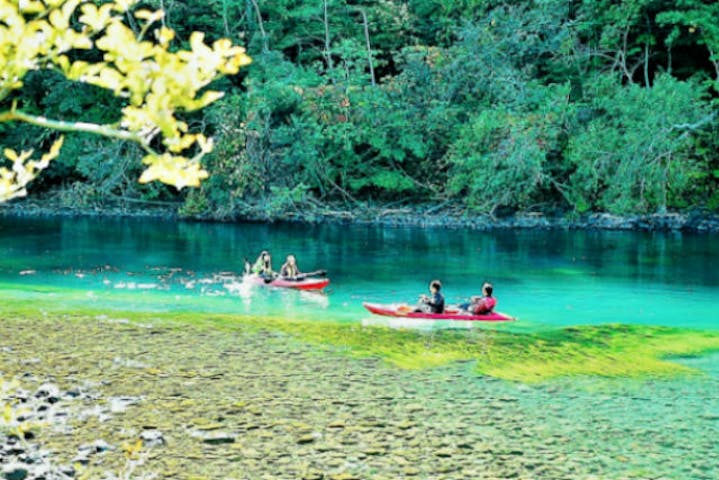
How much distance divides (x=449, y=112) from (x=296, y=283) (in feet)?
61.6

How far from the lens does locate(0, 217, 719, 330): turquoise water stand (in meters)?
19.2

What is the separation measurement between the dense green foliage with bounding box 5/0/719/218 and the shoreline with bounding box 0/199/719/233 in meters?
0.46

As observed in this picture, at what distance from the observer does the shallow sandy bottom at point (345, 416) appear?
911cm

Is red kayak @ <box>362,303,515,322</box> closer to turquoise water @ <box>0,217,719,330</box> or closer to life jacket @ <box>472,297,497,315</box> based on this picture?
Answer: life jacket @ <box>472,297,497,315</box>

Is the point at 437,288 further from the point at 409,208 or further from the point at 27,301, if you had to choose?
the point at 409,208

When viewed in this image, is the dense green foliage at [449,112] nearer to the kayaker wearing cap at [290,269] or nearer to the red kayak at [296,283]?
the kayaker wearing cap at [290,269]

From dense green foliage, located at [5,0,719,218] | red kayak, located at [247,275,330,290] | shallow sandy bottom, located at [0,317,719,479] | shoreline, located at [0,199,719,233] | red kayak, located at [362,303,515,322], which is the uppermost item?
dense green foliage, located at [5,0,719,218]

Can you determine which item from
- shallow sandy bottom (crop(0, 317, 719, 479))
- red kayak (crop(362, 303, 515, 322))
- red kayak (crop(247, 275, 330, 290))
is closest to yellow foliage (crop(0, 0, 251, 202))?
shallow sandy bottom (crop(0, 317, 719, 479))

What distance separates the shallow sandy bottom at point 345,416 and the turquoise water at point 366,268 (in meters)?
4.43

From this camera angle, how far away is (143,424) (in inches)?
402

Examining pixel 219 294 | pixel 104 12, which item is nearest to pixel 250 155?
pixel 219 294

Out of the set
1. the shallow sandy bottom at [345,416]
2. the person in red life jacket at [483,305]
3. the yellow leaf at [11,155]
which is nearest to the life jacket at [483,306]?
the person in red life jacket at [483,305]

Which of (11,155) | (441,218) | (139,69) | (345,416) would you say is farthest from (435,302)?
(441,218)

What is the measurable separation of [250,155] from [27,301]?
2014cm
